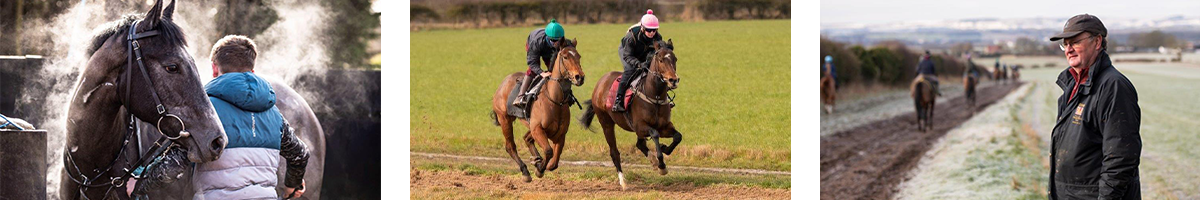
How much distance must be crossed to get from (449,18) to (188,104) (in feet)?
11.4

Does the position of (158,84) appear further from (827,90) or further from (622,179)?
(827,90)

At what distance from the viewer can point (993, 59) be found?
19.9 metres

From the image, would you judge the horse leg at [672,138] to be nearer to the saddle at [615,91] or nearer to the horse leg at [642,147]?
the horse leg at [642,147]

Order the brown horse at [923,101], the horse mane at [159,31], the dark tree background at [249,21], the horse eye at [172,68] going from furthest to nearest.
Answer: the brown horse at [923,101] < the dark tree background at [249,21] < the horse mane at [159,31] < the horse eye at [172,68]

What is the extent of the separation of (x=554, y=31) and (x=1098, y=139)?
13.3 ft

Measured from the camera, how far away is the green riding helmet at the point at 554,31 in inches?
314

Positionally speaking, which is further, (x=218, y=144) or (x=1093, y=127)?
(x=218, y=144)

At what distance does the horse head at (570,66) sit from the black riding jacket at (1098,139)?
3338 mm

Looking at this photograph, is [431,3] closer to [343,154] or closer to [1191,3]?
[343,154]

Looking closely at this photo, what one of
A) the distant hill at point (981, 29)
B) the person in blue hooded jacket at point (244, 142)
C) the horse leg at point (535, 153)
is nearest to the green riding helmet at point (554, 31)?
the horse leg at point (535, 153)

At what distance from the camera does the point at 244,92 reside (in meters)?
6.15

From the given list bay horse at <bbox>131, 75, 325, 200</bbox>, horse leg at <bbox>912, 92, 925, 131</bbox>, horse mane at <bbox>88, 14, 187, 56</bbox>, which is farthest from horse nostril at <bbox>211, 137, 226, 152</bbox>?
horse leg at <bbox>912, 92, 925, 131</bbox>

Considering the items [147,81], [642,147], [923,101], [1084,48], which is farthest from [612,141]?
[923,101]

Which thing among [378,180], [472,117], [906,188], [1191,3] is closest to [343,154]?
[378,180]
